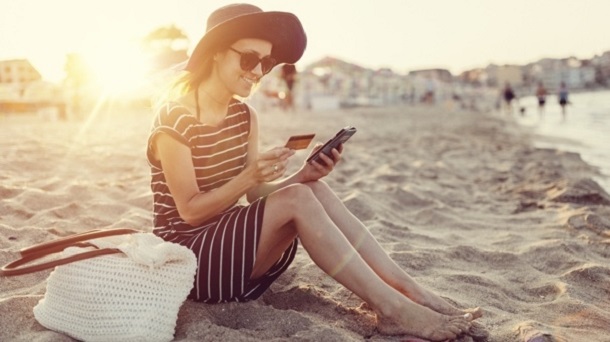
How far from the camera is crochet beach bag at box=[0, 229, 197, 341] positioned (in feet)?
6.72

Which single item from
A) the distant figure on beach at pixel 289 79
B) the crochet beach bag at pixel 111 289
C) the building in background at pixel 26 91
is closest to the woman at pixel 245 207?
the crochet beach bag at pixel 111 289

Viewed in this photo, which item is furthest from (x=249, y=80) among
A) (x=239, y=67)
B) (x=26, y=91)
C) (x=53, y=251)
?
(x=26, y=91)

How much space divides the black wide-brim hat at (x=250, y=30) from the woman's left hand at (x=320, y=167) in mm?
475

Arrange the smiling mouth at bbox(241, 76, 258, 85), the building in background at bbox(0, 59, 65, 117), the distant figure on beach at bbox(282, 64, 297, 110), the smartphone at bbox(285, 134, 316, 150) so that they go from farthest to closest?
the distant figure on beach at bbox(282, 64, 297, 110) < the building in background at bbox(0, 59, 65, 117) < the smiling mouth at bbox(241, 76, 258, 85) < the smartphone at bbox(285, 134, 316, 150)

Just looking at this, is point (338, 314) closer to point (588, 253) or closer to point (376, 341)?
point (376, 341)

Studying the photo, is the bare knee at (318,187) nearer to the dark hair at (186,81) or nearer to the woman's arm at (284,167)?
the woman's arm at (284,167)

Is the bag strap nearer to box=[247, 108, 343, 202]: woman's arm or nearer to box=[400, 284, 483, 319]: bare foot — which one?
box=[247, 108, 343, 202]: woman's arm

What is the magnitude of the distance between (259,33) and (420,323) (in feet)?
4.36

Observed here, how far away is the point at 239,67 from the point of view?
2545 mm

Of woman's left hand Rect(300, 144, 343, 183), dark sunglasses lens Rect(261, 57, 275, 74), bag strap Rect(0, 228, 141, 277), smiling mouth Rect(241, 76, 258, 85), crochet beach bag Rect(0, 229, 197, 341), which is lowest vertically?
crochet beach bag Rect(0, 229, 197, 341)

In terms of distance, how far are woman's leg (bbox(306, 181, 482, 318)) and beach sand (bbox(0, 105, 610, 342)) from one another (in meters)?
0.18

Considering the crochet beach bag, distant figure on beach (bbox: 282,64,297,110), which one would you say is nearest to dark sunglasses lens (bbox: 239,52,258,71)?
the crochet beach bag

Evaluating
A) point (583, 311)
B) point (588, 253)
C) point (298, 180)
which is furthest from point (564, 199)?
point (298, 180)

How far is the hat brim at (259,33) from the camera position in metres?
2.42
